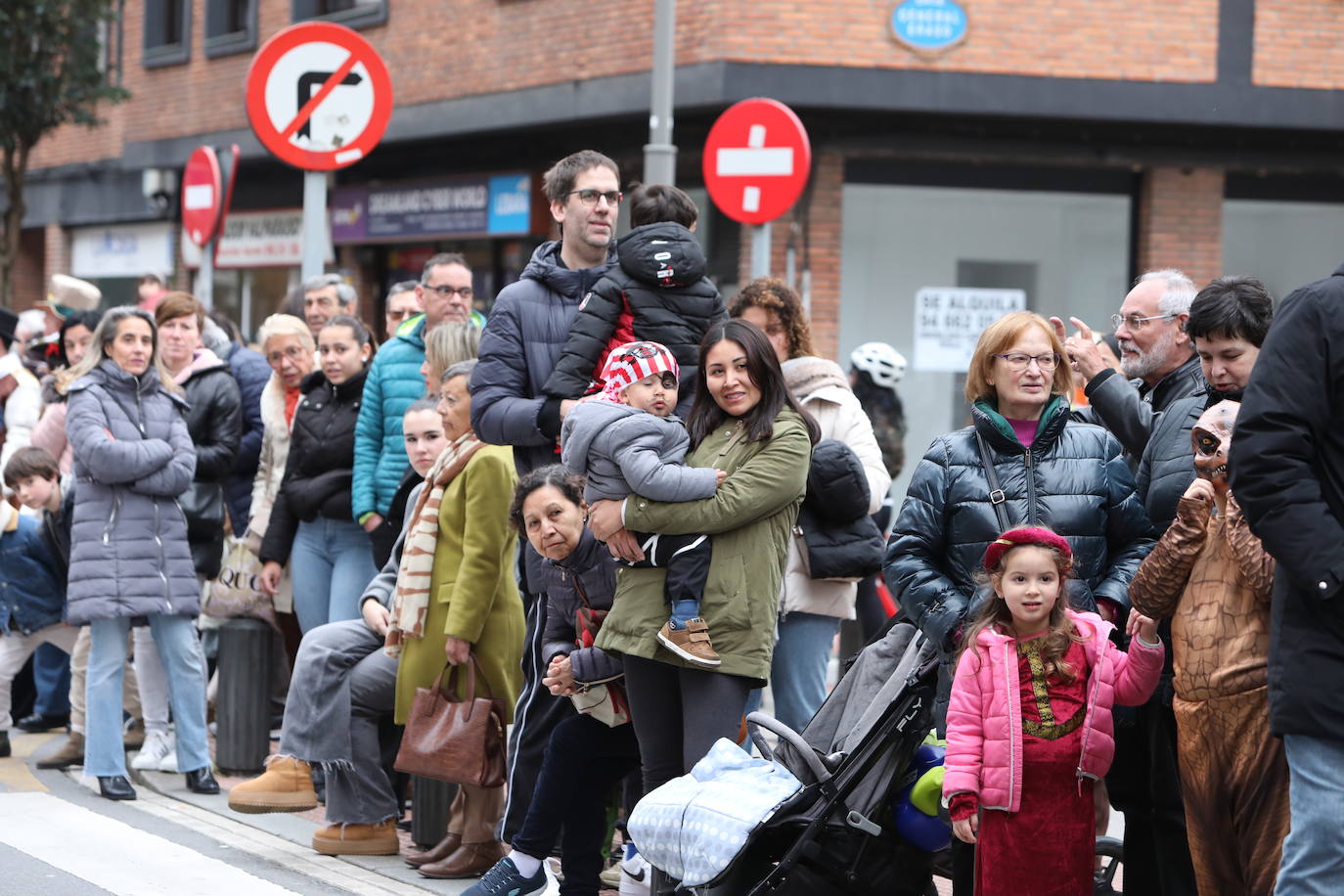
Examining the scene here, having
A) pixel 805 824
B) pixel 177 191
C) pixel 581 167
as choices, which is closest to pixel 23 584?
pixel 581 167

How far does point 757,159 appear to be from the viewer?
10688 mm

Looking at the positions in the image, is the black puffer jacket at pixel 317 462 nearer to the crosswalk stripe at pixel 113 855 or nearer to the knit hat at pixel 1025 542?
the crosswalk stripe at pixel 113 855

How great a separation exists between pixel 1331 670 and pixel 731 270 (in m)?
13.2

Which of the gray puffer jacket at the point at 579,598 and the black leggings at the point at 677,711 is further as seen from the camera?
the gray puffer jacket at the point at 579,598

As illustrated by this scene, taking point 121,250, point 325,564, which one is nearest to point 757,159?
point 325,564

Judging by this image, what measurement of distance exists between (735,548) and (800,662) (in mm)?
1665

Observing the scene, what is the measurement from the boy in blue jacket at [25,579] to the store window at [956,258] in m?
9.03

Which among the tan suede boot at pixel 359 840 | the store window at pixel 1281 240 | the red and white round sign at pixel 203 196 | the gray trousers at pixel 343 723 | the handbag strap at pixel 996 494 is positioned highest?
the store window at pixel 1281 240

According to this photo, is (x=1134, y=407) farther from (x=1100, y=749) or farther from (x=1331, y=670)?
(x=1331, y=670)

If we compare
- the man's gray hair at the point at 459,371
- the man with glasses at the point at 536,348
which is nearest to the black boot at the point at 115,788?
the man with glasses at the point at 536,348

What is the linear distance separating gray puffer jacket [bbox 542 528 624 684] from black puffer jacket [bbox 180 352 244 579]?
342cm

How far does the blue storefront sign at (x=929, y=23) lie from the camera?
16.2 m

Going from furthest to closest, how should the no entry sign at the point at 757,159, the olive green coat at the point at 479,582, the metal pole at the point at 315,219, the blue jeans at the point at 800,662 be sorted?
the no entry sign at the point at 757,159 < the metal pole at the point at 315,219 < the blue jeans at the point at 800,662 < the olive green coat at the point at 479,582

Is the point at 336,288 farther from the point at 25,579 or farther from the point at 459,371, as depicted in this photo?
the point at 459,371
